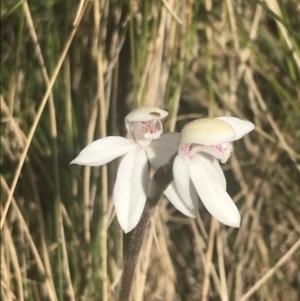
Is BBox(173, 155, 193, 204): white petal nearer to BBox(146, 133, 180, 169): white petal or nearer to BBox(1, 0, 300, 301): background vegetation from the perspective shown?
BBox(146, 133, 180, 169): white petal

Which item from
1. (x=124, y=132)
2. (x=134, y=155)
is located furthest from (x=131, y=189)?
(x=124, y=132)

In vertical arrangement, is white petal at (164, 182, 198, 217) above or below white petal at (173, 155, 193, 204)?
below

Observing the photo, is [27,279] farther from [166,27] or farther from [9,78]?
[166,27]

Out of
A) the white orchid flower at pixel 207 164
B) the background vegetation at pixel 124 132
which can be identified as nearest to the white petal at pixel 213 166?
the white orchid flower at pixel 207 164

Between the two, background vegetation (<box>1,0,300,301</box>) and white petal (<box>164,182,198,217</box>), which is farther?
background vegetation (<box>1,0,300,301</box>)

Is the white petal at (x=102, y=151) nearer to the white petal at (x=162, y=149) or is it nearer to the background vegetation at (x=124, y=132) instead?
the white petal at (x=162, y=149)

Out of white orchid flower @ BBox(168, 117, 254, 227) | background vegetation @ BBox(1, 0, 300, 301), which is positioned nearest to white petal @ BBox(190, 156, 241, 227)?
white orchid flower @ BBox(168, 117, 254, 227)
